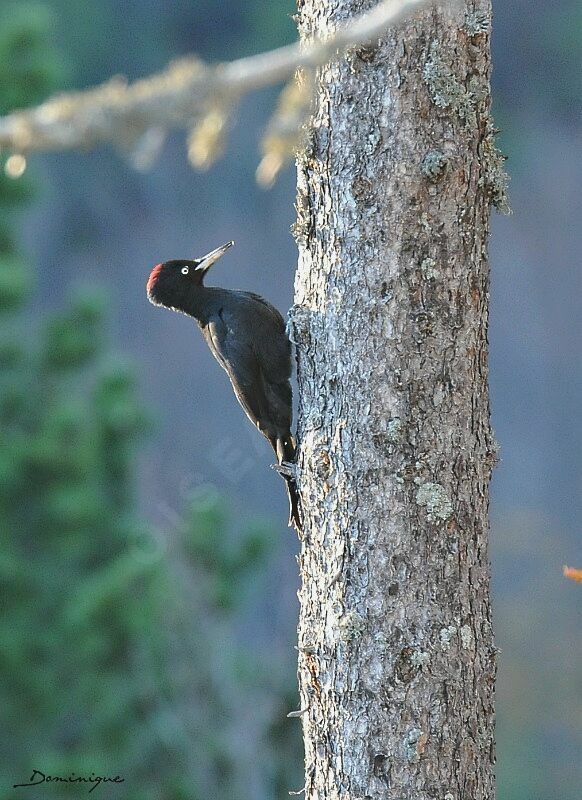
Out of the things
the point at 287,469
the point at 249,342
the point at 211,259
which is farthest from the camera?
the point at 211,259

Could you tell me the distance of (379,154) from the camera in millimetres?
2514

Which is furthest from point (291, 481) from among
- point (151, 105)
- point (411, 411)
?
point (151, 105)

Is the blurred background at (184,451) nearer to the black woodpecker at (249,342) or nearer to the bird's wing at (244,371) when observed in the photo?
the black woodpecker at (249,342)

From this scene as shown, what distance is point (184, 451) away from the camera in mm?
10156

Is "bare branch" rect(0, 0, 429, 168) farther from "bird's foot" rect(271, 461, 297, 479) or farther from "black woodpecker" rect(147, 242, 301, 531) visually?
"black woodpecker" rect(147, 242, 301, 531)

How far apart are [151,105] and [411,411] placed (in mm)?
1435

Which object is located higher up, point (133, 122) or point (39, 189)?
point (39, 189)

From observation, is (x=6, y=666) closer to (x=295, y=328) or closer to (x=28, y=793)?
(x=28, y=793)

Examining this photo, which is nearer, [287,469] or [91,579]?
[287,469]

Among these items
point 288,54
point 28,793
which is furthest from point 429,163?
point 28,793

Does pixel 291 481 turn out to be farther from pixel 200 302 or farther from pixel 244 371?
pixel 200 302

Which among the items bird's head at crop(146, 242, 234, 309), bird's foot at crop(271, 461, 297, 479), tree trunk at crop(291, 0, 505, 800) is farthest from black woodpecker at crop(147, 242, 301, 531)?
tree trunk at crop(291, 0, 505, 800)

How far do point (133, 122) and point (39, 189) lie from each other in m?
5.29

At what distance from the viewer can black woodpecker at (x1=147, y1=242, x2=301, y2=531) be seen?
3.38 m
